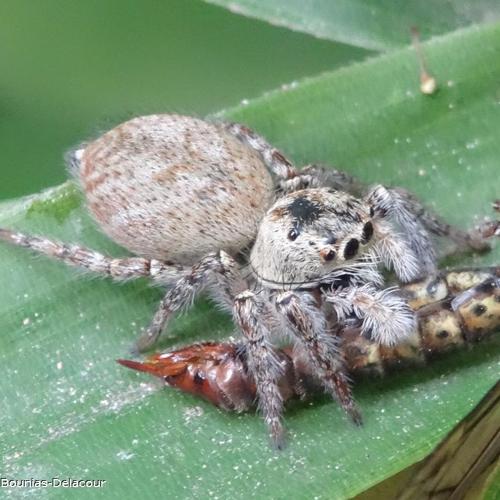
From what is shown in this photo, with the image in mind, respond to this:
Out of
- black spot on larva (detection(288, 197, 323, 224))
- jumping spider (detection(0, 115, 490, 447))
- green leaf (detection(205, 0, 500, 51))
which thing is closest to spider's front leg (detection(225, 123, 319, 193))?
jumping spider (detection(0, 115, 490, 447))

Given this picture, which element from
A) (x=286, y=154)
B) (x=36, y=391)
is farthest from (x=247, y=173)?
(x=36, y=391)

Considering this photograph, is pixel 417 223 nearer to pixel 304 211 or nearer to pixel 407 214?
pixel 407 214

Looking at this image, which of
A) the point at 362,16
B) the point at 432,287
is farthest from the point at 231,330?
the point at 362,16

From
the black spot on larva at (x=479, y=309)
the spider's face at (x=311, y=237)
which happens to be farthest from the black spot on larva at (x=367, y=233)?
the black spot on larva at (x=479, y=309)

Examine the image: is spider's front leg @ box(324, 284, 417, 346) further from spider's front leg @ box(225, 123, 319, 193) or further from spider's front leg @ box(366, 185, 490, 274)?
spider's front leg @ box(225, 123, 319, 193)

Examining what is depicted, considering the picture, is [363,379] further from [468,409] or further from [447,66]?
Answer: [447,66]

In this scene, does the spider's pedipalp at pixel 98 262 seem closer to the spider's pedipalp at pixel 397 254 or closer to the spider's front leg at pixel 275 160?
the spider's front leg at pixel 275 160
